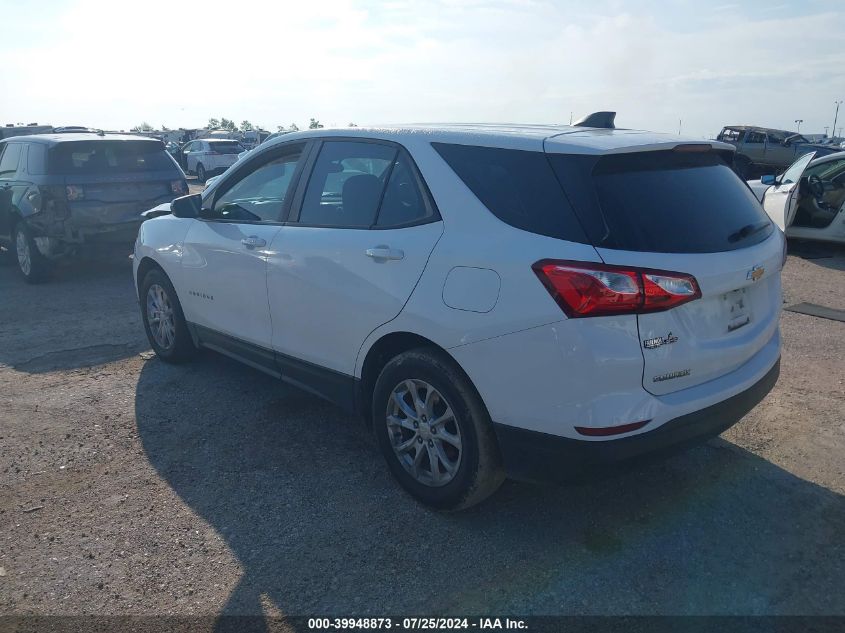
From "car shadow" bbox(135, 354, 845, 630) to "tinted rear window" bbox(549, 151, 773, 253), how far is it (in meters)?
1.01

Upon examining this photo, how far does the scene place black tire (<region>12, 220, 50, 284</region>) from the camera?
8.98 meters

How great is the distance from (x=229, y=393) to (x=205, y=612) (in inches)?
95.8

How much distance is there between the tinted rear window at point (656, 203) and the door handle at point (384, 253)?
843 millimetres

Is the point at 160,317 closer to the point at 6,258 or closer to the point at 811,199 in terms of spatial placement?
the point at 6,258

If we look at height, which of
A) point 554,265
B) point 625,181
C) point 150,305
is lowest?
point 150,305

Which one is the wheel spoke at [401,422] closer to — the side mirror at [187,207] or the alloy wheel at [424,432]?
the alloy wheel at [424,432]

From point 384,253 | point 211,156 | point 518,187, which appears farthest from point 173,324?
point 211,156

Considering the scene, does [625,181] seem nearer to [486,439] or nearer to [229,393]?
[486,439]

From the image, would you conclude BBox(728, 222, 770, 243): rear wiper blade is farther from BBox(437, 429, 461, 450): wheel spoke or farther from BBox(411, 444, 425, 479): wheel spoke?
BBox(411, 444, 425, 479): wheel spoke

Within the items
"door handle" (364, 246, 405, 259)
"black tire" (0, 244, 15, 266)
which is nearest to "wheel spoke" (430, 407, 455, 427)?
"door handle" (364, 246, 405, 259)

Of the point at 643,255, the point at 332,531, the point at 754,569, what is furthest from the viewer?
the point at 332,531

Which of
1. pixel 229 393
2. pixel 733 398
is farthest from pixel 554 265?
pixel 229 393

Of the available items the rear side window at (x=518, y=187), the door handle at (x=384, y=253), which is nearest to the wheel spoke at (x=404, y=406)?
the door handle at (x=384, y=253)

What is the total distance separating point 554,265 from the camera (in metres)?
2.83
